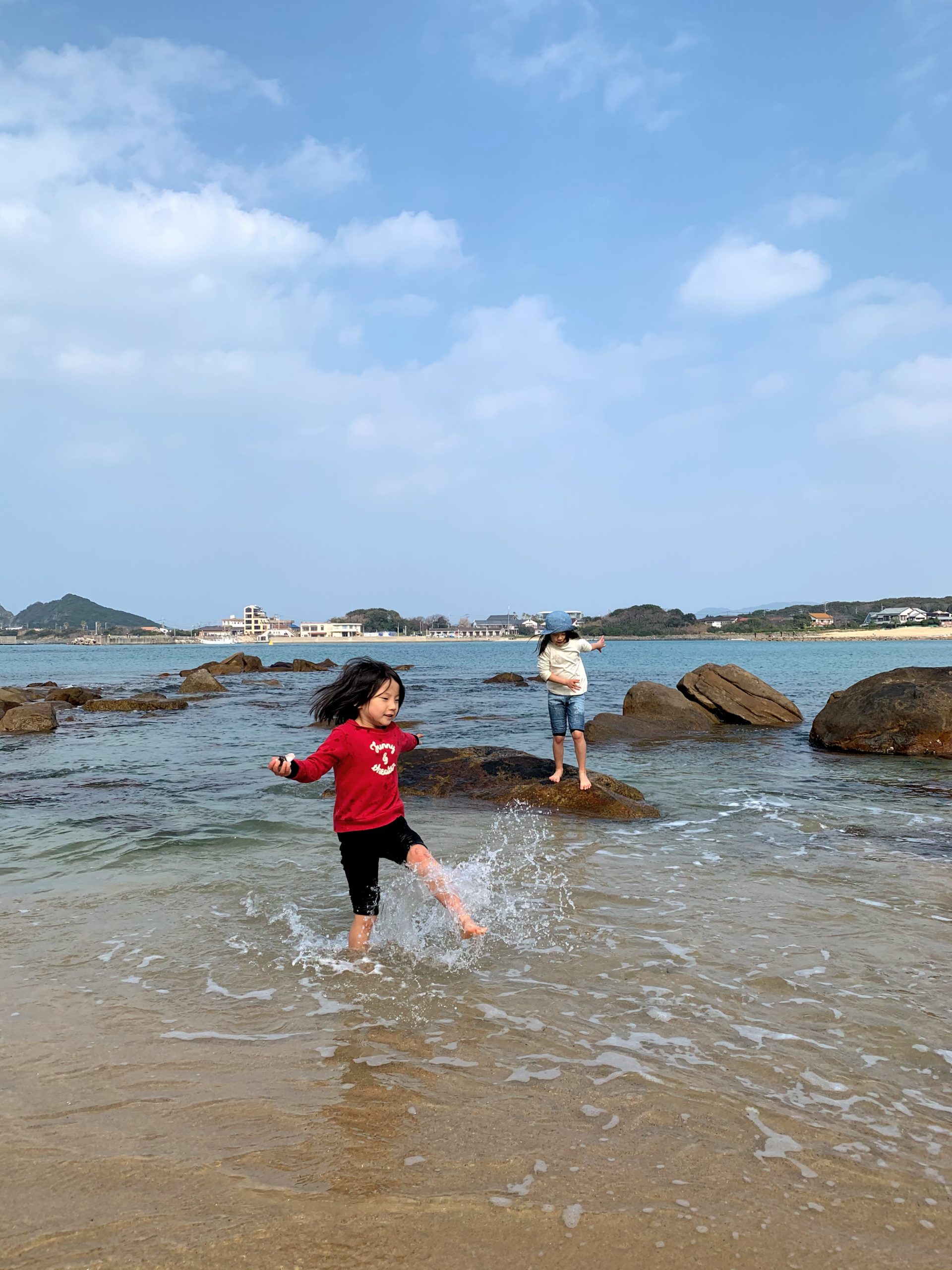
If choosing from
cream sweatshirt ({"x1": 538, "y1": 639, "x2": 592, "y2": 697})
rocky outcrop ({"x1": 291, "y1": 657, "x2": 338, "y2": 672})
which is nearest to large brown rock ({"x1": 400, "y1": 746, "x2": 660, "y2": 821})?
cream sweatshirt ({"x1": 538, "y1": 639, "x2": 592, "y2": 697})

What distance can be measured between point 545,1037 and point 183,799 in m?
7.70

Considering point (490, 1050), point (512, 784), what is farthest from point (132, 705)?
point (490, 1050)

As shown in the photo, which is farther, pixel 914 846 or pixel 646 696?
pixel 646 696

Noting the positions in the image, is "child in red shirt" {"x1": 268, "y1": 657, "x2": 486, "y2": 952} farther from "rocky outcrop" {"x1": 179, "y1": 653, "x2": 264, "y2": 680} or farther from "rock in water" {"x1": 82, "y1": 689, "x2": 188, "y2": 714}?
"rocky outcrop" {"x1": 179, "y1": 653, "x2": 264, "y2": 680}

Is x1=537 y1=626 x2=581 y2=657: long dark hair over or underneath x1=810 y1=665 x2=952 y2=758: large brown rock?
over

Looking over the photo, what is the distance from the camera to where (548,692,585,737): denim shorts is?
9.88m

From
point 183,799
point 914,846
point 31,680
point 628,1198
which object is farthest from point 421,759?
point 31,680

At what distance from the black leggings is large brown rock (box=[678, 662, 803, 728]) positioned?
598 inches

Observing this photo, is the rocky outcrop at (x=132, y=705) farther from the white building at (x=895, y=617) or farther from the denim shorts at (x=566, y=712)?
the white building at (x=895, y=617)

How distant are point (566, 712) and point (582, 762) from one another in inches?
33.7

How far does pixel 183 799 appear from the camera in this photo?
10.2 m

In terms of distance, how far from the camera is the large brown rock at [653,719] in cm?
1669

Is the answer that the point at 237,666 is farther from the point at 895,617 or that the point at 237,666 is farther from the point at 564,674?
the point at 895,617

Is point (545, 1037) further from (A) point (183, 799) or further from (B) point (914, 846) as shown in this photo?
(A) point (183, 799)
